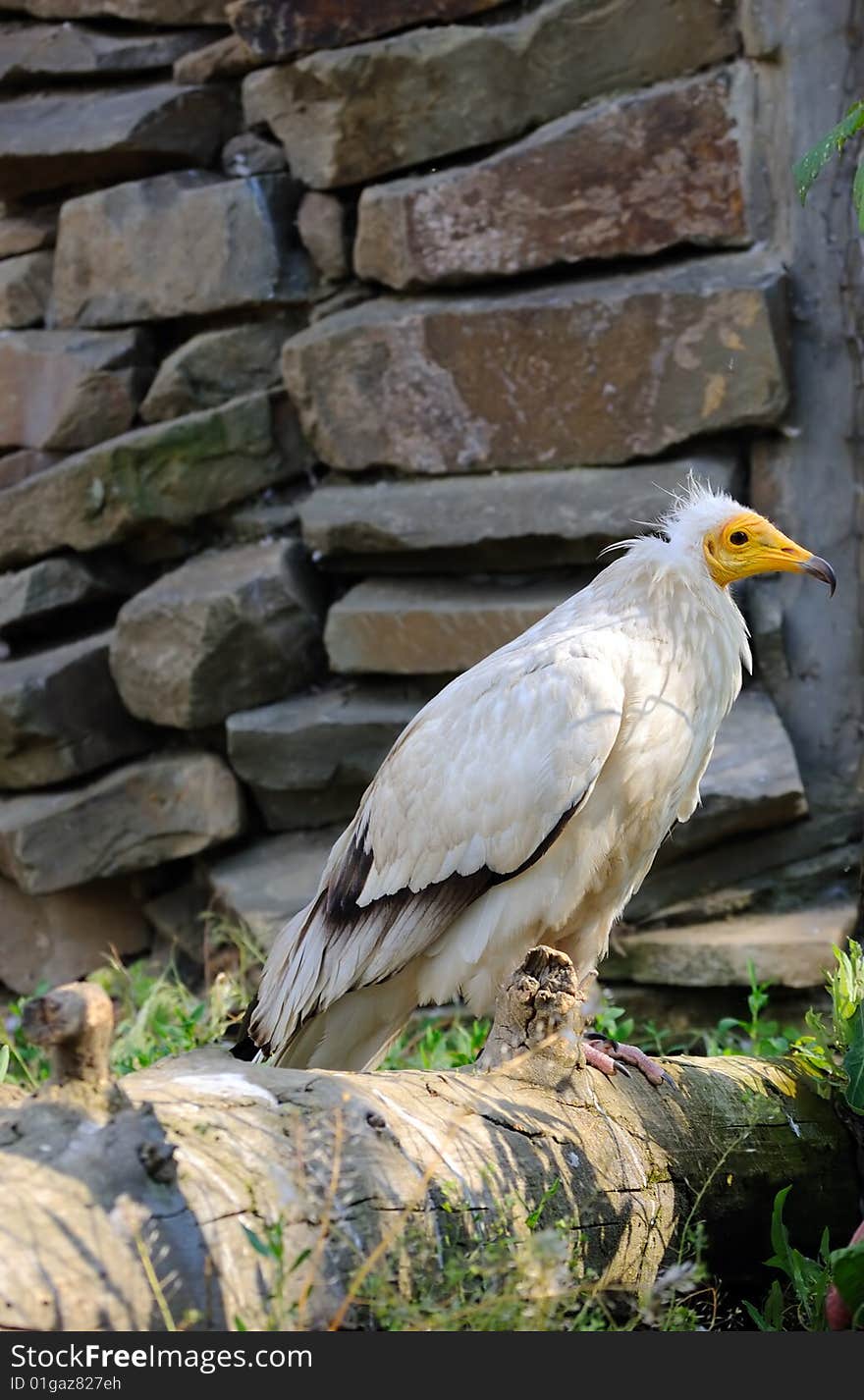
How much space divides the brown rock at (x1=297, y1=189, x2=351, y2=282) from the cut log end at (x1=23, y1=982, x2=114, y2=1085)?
400 cm

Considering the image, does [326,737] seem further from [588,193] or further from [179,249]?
[588,193]

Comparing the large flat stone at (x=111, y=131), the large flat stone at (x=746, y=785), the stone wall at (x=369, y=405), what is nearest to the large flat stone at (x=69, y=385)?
the stone wall at (x=369, y=405)

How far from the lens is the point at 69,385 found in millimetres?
5871

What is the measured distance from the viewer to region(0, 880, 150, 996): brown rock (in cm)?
603

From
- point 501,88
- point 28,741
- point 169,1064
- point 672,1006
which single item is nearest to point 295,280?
point 501,88

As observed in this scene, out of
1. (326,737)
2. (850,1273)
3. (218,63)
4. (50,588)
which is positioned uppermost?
(218,63)

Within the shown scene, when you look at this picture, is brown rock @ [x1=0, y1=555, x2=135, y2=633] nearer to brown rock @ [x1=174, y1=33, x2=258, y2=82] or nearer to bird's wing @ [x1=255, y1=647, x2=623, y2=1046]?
brown rock @ [x1=174, y1=33, x2=258, y2=82]

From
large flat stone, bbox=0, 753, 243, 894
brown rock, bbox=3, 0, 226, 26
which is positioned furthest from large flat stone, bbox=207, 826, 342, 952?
brown rock, bbox=3, 0, 226, 26

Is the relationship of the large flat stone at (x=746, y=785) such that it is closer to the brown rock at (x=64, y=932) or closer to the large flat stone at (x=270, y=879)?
the large flat stone at (x=270, y=879)

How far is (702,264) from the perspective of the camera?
499cm

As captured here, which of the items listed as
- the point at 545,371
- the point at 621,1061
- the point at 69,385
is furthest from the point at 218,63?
the point at 621,1061

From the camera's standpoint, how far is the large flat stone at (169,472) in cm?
564

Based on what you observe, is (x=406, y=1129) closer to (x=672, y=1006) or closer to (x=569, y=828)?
(x=569, y=828)

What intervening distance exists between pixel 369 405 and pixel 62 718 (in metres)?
1.65
